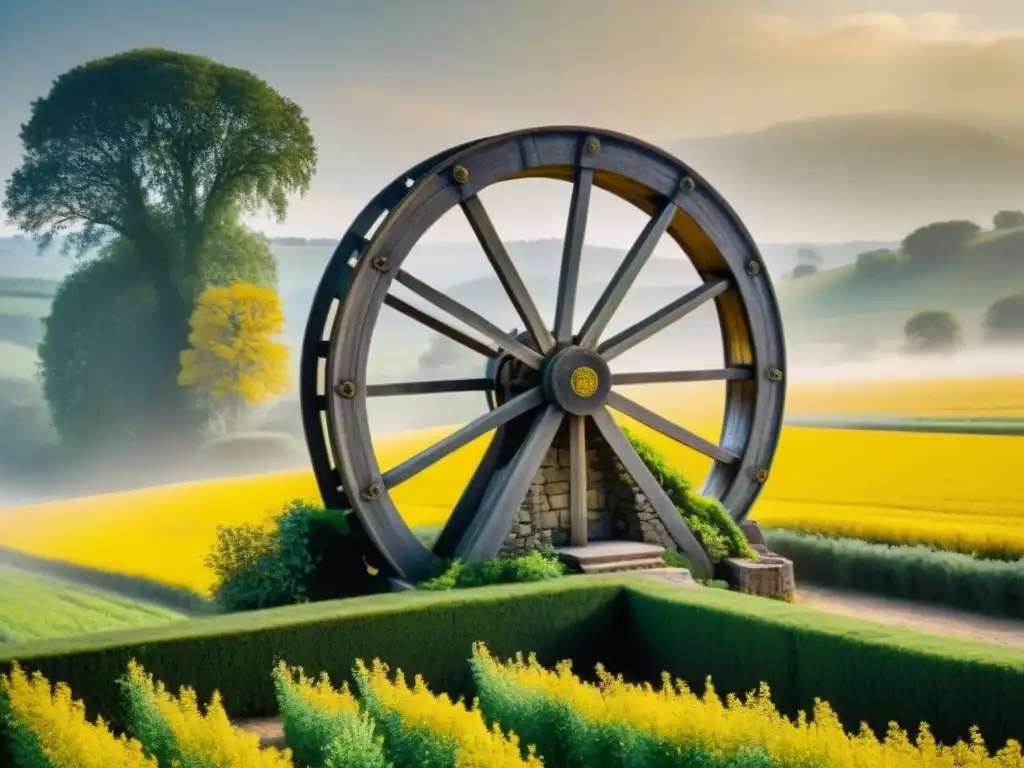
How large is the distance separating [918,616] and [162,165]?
14.6 m

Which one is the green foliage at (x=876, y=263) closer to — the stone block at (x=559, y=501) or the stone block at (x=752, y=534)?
the stone block at (x=752, y=534)

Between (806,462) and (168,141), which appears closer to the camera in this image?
(806,462)

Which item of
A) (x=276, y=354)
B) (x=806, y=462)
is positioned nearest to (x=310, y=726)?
(x=806, y=462)

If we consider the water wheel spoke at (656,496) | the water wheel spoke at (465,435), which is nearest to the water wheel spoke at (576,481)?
the water wheel spoke at (656,496)

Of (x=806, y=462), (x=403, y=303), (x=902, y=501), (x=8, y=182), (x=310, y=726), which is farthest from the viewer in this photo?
(x=8, y=182)

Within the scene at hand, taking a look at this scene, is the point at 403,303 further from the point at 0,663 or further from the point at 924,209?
the point at 924,209

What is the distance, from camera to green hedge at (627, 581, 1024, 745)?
5.76 metres

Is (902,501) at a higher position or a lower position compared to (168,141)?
lower

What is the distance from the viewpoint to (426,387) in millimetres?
9812

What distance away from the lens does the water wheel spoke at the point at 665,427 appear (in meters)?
10.1

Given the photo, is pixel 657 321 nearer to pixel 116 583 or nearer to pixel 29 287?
pixel 116 583

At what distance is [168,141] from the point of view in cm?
1977

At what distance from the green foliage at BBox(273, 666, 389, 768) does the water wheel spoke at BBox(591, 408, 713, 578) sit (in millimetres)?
4050

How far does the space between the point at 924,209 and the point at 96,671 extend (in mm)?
15311
